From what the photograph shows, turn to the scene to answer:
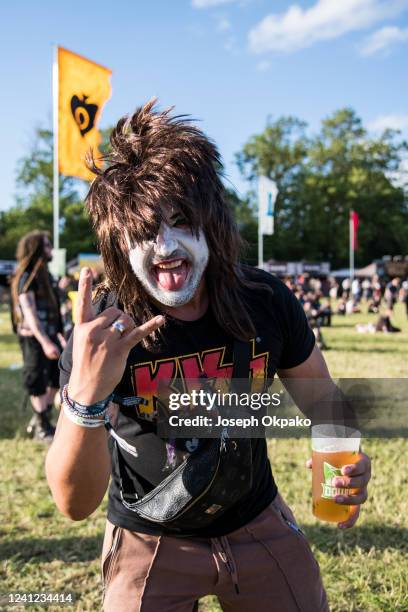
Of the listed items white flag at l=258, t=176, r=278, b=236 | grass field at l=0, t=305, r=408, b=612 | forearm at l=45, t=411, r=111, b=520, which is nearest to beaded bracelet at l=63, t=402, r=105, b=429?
forearm at l=45, t=411, r=111, b=520

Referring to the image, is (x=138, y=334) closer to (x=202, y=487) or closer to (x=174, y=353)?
(x=174, y=353)

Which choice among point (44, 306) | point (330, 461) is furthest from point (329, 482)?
point (44, 306)

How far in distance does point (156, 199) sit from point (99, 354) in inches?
20.9

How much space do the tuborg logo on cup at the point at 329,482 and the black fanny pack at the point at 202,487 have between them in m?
0.23

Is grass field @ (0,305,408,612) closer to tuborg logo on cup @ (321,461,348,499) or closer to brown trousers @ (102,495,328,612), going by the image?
brown trousers @ (102,495,328,612)

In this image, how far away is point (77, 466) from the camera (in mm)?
1355

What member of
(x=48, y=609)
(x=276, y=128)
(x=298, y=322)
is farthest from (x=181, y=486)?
(x=276, y=128)

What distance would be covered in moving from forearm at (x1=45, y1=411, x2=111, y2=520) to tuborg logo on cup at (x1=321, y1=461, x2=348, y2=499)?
25.9 inches

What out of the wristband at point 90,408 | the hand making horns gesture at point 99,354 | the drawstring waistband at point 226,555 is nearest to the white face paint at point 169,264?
the hand making horns gesture at point 99,354

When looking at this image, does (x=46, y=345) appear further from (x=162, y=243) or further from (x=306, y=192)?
(x=306, y=192)

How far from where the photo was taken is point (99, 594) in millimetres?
3158

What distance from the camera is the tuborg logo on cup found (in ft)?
5.29

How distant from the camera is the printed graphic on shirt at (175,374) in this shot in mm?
1615

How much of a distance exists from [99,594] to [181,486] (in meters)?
2.09
